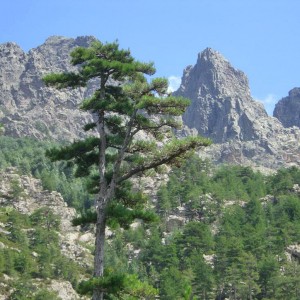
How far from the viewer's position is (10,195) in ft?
375

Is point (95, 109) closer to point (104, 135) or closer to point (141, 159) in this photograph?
point (104, 135)

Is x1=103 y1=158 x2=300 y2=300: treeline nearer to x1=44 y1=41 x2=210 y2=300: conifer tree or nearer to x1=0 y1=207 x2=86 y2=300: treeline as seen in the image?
x1=0 y1=207 x2=86 y2=300: treeline

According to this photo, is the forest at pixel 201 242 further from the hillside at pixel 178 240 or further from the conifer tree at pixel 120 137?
the conifer tree at pixel 120 137

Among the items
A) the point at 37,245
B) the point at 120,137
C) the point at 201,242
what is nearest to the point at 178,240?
the point at 201,242

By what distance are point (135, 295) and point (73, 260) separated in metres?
75.6

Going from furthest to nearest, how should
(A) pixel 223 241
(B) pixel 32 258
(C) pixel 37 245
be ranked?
(C) pixel 37 245 → (B) pixel 32 258 → (A) pixel 223 241

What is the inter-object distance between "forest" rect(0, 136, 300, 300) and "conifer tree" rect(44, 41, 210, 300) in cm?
2049

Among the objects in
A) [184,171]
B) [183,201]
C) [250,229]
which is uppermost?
[184,171]

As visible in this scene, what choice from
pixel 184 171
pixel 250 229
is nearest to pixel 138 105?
pixel 250 229

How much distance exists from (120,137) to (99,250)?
176 inches

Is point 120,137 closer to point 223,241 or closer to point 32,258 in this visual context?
point 223,241

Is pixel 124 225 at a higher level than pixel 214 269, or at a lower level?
lower

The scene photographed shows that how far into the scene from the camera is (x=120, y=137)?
1892 cm

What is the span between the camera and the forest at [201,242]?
65812 mm
